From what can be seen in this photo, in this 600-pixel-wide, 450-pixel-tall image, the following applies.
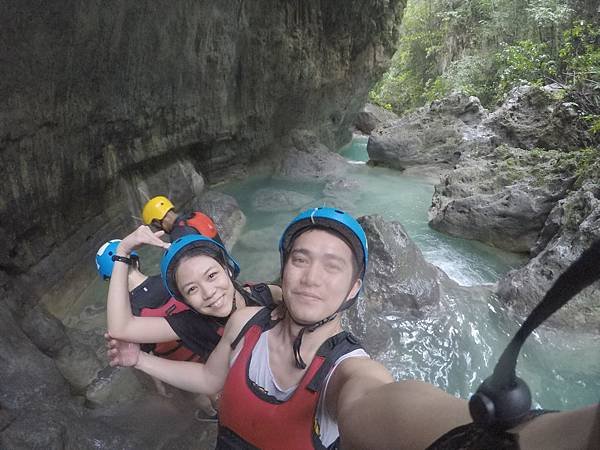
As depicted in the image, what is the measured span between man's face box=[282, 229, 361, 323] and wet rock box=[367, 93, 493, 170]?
1213cm

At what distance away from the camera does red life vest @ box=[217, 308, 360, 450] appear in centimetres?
126

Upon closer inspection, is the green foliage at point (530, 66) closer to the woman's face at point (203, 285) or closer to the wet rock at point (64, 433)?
the woman's face at point (203, 285)

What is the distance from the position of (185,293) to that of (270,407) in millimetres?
885

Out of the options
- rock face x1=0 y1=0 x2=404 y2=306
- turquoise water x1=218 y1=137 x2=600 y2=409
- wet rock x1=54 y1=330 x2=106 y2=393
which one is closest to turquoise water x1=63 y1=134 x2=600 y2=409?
turquoise water x1=218 y1=137 x2=600 y2=409

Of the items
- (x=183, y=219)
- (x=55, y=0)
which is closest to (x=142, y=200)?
(x=55, y=0)

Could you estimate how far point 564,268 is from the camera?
13.1 feet

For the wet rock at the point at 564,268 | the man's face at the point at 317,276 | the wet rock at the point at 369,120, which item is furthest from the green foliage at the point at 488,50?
the man's face at the point at 317,276

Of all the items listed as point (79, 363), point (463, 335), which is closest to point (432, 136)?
point (463, 335)

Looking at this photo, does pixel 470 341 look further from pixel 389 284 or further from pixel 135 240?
pixel 135 240

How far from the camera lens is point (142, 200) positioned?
265 inches

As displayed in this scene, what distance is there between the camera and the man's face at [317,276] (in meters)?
1.32

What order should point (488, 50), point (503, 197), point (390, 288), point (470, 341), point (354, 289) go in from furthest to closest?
point (488, 50), point (503, 197), point (390, 288), point (470, 341), point (354, 289)

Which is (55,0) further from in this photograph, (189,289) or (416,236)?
(416,236)

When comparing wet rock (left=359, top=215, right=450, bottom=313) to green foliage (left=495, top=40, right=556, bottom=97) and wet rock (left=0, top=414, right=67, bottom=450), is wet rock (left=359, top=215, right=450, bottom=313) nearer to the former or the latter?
wet rock (left=0, top=414, right=67, bottom=450)
